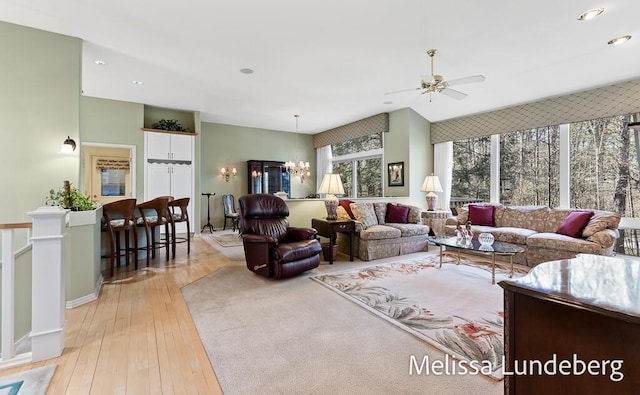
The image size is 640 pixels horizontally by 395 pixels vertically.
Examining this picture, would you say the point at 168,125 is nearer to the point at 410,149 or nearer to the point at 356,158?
the point at 356,158

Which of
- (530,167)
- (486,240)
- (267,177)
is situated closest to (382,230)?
(486,240)

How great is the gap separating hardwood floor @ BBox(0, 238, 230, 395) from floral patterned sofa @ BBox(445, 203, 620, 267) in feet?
14.9

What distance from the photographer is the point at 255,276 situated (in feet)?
12.9

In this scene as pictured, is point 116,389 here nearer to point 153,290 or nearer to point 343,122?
point 153,290

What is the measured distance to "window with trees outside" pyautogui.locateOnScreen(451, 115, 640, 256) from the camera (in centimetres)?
443

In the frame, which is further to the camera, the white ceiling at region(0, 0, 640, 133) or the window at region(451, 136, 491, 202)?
the window at region(451, 136, 491, 202)

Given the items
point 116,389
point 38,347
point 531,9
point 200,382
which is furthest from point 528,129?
point 38,347

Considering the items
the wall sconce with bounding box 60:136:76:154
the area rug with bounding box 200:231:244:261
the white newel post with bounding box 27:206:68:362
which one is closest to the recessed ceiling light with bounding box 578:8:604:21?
the white newel post with bounding box 27:206:68:362

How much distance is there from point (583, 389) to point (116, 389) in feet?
7.26

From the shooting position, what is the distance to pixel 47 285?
6.59 ft

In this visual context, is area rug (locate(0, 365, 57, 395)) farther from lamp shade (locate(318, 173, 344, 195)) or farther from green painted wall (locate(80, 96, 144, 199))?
green painted wall (locate(80, 96, 144, 199))

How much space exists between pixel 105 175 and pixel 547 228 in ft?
30.4

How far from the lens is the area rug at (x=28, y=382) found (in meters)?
1.66

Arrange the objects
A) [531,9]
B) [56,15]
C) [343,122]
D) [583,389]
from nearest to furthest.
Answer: [583,389], [531,9], [56,15], [343,122]
